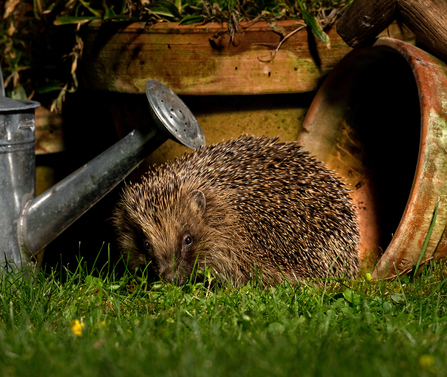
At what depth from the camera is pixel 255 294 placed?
259 centimetres

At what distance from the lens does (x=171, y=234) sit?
3047mm

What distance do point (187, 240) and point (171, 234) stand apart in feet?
0.45

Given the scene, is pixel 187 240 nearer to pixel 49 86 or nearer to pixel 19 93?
pixel 49 86

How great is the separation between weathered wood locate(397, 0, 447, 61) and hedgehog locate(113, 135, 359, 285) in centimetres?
92

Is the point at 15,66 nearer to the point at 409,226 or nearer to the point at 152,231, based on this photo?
the point at 152,231

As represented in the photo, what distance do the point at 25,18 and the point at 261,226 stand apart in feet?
8.83

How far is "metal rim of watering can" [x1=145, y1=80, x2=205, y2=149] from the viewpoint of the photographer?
2.99 meters

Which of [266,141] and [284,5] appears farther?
[284,5]

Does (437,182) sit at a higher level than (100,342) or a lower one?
higher

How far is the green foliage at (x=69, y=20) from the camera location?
355cm

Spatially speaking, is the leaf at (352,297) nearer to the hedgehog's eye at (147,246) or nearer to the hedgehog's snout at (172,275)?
the hedgehog's snout at (172,275)

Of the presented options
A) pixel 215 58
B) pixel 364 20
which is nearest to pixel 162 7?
pixel 215 58

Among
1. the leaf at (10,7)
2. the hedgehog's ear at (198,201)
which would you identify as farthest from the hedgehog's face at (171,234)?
the leaf at (10,7)

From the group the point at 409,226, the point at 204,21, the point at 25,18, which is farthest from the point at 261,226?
the point at 25,18
